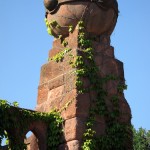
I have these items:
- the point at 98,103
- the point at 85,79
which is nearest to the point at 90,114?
the point at 98,103

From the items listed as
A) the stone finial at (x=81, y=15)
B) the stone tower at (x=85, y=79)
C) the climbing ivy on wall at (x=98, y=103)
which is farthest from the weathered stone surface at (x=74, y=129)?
the stone finial at (x=81, y=15)

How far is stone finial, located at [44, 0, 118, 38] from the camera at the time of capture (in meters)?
8.88

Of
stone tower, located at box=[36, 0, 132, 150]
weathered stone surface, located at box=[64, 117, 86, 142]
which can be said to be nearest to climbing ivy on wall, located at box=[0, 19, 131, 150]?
stone tower, located at box=[36, 0, 132, 150]

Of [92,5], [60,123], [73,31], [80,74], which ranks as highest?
[92,5]

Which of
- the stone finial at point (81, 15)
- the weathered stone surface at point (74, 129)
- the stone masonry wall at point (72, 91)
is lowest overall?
A: the weathered stone surface at point (74, 129)

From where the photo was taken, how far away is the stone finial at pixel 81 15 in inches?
349

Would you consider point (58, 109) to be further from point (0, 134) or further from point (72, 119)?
→ point (0, 134)

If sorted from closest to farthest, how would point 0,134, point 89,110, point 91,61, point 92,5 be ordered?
point 0,134
point 89,110
point 91,61
point 92,5

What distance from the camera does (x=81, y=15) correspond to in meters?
8.85

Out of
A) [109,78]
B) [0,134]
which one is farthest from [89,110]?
[0,134]

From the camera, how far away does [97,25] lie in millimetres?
9023

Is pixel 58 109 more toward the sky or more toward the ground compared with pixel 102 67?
more toward the ground

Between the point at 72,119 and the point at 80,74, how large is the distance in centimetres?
105

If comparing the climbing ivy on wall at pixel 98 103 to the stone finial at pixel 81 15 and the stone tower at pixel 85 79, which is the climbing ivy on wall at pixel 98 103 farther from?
the stone finial at pixel 81 15
